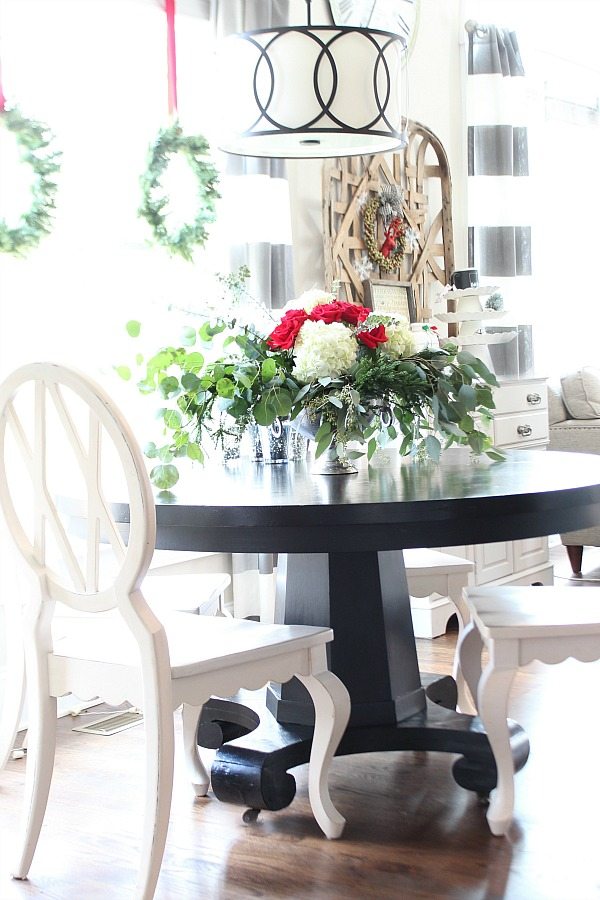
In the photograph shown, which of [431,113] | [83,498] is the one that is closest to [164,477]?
[83,498]

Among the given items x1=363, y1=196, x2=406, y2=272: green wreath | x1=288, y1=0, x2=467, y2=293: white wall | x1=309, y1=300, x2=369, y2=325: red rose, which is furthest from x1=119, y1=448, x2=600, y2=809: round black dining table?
x1=363, y1=196, x2=406, y2=272: green wreath

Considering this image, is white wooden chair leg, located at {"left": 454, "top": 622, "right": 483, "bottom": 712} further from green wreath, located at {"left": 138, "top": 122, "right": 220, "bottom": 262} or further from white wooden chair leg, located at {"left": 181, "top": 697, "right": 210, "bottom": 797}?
green wreath, located at {"left": 138, "top": 122, "right": 220, "bottom": 262}

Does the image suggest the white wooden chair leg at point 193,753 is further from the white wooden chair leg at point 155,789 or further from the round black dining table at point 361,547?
the white wooden chair leg at point 155,789

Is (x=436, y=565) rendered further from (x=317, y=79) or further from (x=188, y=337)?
(x=317, y=79)

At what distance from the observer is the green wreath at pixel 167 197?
357cm

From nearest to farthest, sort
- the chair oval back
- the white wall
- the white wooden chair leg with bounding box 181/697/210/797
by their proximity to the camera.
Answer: the chair oval back, the white wooden chair leg with bounding box 181/697/210/797, the white wall

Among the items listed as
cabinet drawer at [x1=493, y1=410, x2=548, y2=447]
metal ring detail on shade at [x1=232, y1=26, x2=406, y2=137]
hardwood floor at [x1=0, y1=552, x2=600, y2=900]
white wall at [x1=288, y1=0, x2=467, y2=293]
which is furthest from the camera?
cabinet drawer at [x1=493, y1=410, x2=548, y2=447]

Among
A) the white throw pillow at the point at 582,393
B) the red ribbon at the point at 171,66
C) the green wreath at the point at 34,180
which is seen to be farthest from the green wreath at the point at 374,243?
the green wreath at the point at 34,180

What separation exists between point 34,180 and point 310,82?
1088mm

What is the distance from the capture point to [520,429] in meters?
4.51

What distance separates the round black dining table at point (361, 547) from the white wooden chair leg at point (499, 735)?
10 cm

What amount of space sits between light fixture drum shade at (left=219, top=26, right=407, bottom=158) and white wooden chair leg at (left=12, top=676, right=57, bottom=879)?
46.0 inches

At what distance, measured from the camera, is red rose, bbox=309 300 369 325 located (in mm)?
2440

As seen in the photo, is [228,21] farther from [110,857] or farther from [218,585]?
[110,857]
